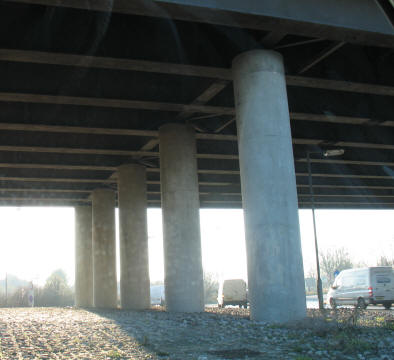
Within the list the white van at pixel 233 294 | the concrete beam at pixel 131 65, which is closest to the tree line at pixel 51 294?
the white van at pixel 233 294

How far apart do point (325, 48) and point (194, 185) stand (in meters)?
6.72

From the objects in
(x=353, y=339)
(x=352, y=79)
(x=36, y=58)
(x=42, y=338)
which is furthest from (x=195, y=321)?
(x=352, y=79)

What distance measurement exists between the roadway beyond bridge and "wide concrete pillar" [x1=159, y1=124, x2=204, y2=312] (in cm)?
4

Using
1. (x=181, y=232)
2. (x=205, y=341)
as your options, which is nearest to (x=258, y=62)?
(x=181, y=232)

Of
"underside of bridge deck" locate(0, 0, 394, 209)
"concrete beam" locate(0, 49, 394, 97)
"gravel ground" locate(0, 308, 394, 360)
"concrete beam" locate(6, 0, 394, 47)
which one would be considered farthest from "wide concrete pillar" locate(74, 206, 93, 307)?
"concrete beam" locate(6, 0, 394, 47)

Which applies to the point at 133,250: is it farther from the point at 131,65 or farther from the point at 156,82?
the point at 131,65

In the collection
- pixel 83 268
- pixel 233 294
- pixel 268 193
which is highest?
pixel 268 193

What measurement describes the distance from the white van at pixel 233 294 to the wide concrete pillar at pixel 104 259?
6647mm

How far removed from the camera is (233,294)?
103ft

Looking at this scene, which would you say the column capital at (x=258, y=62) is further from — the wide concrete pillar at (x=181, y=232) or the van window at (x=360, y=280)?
the van window at (x=360, y=280)

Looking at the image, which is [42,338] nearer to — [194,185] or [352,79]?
[194,185]

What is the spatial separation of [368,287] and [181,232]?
10.1m

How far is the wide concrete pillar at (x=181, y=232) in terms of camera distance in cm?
1791

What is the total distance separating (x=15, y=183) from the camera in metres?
28.6
